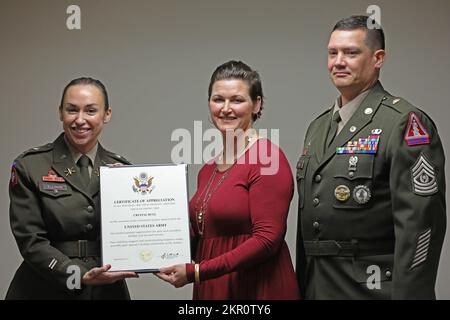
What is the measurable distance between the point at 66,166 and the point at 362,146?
3.61ft

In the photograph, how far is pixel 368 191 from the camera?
7.29ft

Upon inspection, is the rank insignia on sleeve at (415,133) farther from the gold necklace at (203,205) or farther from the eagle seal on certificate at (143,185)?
the eagle seal on certificate at (143,185)

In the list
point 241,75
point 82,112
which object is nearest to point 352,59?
point 241,75

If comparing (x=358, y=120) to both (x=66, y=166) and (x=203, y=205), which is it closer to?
(x=203, y=205)

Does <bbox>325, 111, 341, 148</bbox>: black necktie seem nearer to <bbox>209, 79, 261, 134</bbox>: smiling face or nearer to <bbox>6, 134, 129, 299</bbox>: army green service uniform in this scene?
<bbox>209, 79, 261, 134</bbox>: smiling face

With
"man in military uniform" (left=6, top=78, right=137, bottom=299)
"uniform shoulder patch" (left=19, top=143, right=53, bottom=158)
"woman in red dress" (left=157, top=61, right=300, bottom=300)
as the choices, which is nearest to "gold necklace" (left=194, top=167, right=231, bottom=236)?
"woman in red dress" (left=157, top=61, right=300, bottom=300)

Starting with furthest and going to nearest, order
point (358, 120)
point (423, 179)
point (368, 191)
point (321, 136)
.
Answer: point (321, 136) → point (358, 120) → point (368, 191) → point (423, 179)

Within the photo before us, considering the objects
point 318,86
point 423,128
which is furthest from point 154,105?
point 423,128

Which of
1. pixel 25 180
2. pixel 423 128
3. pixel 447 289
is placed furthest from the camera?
pixel 447 289
